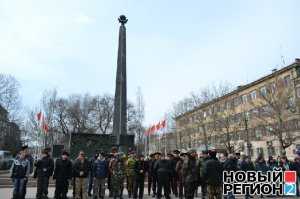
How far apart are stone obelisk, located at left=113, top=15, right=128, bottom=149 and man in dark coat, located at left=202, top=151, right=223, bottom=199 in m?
9.49

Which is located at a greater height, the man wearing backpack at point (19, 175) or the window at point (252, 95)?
the window at point (252, 95)

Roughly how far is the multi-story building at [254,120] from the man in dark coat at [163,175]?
62.1 feet

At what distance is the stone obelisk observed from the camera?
20.1m

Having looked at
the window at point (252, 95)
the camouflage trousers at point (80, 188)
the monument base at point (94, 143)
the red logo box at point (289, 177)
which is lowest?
the camouflage trousers at point (80, 188)

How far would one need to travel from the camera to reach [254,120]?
40.9 meters

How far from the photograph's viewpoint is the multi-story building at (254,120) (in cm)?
3070

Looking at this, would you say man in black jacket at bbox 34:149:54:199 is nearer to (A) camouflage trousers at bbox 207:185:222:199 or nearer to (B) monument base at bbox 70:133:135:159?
(A) camouflage trousers at bbox 207:185:222:199

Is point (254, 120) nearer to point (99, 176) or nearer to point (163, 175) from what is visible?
point (163, 175)

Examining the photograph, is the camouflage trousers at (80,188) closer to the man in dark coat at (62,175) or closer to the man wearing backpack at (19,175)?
the man in dark coat at (62,175)

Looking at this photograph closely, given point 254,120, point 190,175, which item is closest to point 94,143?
point 190,175

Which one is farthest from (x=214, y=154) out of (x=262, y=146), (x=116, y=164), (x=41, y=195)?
(x=262, y=146)

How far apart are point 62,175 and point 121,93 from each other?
988cm

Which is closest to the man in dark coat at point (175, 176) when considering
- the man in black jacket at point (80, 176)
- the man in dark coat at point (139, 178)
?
the man in dark coat at point (139, 178)

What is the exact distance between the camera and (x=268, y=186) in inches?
360
